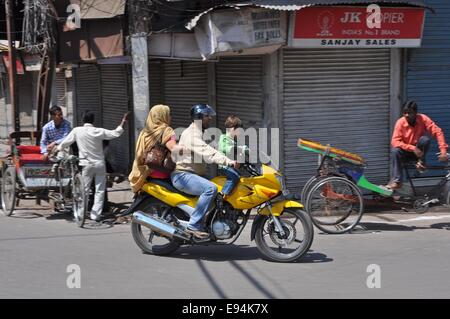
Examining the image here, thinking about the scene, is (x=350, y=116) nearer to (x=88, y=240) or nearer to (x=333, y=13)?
(x=333, y=13)

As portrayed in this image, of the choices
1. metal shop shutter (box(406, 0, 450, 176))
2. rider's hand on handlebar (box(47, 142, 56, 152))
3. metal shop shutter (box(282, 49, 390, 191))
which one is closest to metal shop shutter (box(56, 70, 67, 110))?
rider's hand on handlebar (box(47, 142, 56, 152))

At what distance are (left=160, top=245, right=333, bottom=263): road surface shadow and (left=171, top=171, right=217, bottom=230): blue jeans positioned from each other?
0.57 metres

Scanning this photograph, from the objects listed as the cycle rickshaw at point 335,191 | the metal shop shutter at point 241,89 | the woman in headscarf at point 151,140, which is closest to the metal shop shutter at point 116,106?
the metal shop shutter at point 241,89

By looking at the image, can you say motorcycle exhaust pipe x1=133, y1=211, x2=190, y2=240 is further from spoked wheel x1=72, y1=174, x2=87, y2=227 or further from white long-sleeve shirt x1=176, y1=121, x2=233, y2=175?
spoked wheel x1=72, y1=174, x2=87, y2=227

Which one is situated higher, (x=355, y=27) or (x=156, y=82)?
(x=355, y=27)

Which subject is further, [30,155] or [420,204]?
[30,155]

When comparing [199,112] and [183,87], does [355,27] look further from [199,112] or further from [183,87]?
[199,112]

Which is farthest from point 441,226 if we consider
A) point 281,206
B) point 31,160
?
point 31,160

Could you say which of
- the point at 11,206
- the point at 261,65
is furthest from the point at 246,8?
the point at 11,206

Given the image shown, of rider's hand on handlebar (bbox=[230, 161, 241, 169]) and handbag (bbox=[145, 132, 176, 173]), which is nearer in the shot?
rider's hand on handlebar (bbox=[230, 161, 241, 169])

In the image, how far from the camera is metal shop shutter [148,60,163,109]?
14.0 m

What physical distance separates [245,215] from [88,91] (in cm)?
1177

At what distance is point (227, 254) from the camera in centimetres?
772
